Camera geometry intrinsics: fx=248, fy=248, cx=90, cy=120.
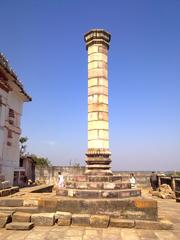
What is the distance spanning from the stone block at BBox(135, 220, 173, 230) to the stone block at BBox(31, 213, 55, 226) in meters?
2.15

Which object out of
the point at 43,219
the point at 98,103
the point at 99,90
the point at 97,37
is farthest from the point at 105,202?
the point at 97,37

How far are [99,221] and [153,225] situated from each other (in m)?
1.35

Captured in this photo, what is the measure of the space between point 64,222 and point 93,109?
3.91 m

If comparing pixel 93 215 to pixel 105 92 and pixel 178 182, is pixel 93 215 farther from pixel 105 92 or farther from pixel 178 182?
pixel 178 182

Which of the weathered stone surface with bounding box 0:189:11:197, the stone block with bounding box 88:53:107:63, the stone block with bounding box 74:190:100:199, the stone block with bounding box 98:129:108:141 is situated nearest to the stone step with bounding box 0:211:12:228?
the stone block with bounding box 74:190:100:199

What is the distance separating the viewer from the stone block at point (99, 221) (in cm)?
622

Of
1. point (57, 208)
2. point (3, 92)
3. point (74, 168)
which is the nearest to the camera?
point (57, 208)

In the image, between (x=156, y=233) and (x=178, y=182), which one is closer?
(x=156, y=233)

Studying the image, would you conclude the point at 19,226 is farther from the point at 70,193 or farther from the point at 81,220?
the point at 70,193

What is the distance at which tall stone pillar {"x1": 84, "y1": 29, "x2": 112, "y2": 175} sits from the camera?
8305 millimetres

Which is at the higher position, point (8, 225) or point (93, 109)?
point (93, 109)

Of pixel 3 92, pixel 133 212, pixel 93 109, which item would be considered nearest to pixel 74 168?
pixel 3 92

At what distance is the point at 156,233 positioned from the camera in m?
5.80

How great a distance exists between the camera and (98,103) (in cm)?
873
